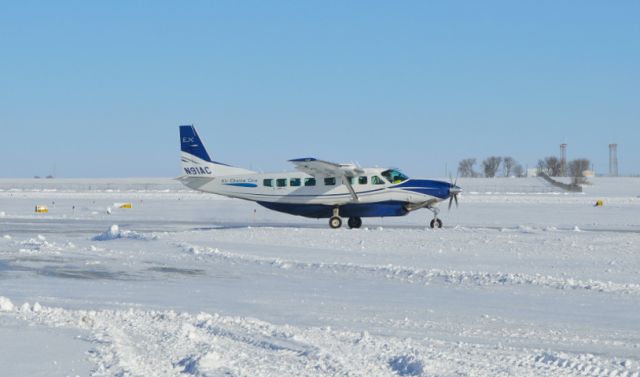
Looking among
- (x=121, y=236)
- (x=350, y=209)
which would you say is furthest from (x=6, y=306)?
(x=350, y=209)

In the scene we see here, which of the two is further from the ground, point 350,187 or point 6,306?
point 350,187

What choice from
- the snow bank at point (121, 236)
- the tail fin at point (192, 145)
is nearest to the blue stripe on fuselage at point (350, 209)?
the tail fin at point (192, 145)

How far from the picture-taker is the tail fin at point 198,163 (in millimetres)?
31530

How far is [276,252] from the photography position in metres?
20.4

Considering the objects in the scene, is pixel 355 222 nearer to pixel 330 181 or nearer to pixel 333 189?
pixel 333 189

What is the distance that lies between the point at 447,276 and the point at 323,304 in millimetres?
3820

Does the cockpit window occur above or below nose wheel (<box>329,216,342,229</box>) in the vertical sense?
above

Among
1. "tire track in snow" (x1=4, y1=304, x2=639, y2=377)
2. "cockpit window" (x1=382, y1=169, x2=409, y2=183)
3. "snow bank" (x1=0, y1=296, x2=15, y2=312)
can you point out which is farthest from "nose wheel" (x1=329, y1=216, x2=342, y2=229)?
"tire track in snow" (x1=4, y1=304, x2=639, y2=377)

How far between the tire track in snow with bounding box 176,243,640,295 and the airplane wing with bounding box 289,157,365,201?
998cm

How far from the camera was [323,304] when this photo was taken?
1209 centimetres

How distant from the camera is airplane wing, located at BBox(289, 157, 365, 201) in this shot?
2853 centimetres

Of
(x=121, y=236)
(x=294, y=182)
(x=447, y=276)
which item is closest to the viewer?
(x=447, y=276)

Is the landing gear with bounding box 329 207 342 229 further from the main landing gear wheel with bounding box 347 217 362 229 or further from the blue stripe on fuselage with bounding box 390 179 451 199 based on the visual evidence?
the blue stripe on fuselage with bounding box 390 179 451 199

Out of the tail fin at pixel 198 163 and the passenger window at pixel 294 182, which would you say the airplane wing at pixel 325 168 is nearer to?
the passenger window at pixel 294 182
